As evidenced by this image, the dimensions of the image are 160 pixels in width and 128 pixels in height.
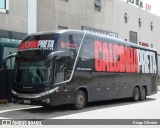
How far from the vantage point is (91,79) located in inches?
681

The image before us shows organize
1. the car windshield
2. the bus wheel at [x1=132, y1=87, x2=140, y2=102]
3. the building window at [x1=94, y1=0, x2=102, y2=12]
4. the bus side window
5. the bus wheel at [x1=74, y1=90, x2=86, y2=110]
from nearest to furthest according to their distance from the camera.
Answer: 1. the car windshield
2. the bus wheel at [x1=74, y1=90, x2=86, y2=110]
3. the bus side window
4. the bus wheel at [x1=132, y1=87, x2=140, y2=102]
5. the building window at [x1=94, y1=0, x2=102, y2=12]

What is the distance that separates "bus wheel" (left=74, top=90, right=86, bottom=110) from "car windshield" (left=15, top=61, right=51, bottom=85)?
2.05 metres

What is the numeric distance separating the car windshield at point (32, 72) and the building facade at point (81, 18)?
575 centimetres

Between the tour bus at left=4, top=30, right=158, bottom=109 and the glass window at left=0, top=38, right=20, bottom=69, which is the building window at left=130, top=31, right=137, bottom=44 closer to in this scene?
the tour bus at left=4, top=30, right=158, bottom=109

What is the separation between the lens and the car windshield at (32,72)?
48.5 feet

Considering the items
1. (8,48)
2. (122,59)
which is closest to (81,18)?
(8,48)

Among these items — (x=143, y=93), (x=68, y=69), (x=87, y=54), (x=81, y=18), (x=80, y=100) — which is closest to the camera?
(x=68, y=69)

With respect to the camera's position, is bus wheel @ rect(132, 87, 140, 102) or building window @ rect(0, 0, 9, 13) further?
bus wheel @ rect(132, 87, 140, 102)

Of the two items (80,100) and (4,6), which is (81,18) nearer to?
(4,6)

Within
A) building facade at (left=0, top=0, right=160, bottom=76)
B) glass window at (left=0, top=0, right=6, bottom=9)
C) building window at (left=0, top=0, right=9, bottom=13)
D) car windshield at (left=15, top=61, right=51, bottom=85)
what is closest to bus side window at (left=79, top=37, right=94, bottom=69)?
car windshield at (left=15, top=61, right=51, bottom=85)

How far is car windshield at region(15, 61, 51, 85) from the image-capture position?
1478 centimetres

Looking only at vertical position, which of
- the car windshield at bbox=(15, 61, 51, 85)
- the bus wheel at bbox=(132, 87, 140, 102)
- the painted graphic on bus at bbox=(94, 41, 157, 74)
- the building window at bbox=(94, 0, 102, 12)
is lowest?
the bus wheel at bbox=(132, 87, 140, 102)

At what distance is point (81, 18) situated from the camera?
30500 millimetres

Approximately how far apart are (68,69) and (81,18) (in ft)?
50.6
